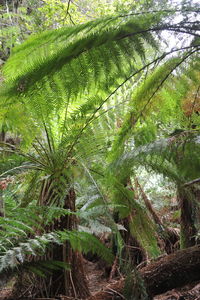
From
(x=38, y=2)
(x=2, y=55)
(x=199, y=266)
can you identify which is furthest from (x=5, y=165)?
(x=38, y=2)

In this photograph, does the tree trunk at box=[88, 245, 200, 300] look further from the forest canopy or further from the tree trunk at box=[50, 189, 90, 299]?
the tree trunk at box=[50, 189, 90, 299]

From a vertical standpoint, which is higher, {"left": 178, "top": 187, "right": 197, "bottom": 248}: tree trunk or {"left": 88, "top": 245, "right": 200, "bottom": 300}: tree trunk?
{"left": 178, "top": 187, "right": 197, "bottom": 248}: tree trunk

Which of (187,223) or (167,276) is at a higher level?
(187,223)

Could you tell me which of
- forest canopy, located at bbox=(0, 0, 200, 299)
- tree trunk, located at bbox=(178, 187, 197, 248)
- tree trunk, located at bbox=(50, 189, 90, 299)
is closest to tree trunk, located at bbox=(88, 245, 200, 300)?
forest canopy, located at bbox=(0, 0, 200, 299)

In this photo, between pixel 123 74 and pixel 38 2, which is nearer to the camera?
pixel 123 74

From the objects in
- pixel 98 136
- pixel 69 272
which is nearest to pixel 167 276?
pixel 69 272

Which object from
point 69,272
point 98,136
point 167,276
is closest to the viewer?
point 167,276

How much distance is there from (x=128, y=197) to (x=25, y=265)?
644 millimetres

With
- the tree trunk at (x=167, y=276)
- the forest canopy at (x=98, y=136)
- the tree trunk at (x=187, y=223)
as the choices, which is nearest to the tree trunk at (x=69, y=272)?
the forest canopy at (x=98, y=136)

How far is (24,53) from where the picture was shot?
1188 mm

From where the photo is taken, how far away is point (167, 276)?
1.44 meters

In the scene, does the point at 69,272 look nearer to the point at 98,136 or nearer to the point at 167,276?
the point at 167,276

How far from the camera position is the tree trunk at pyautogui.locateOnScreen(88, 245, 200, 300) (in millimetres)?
1415

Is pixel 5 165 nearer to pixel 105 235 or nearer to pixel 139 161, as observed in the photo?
pixel 139 161
